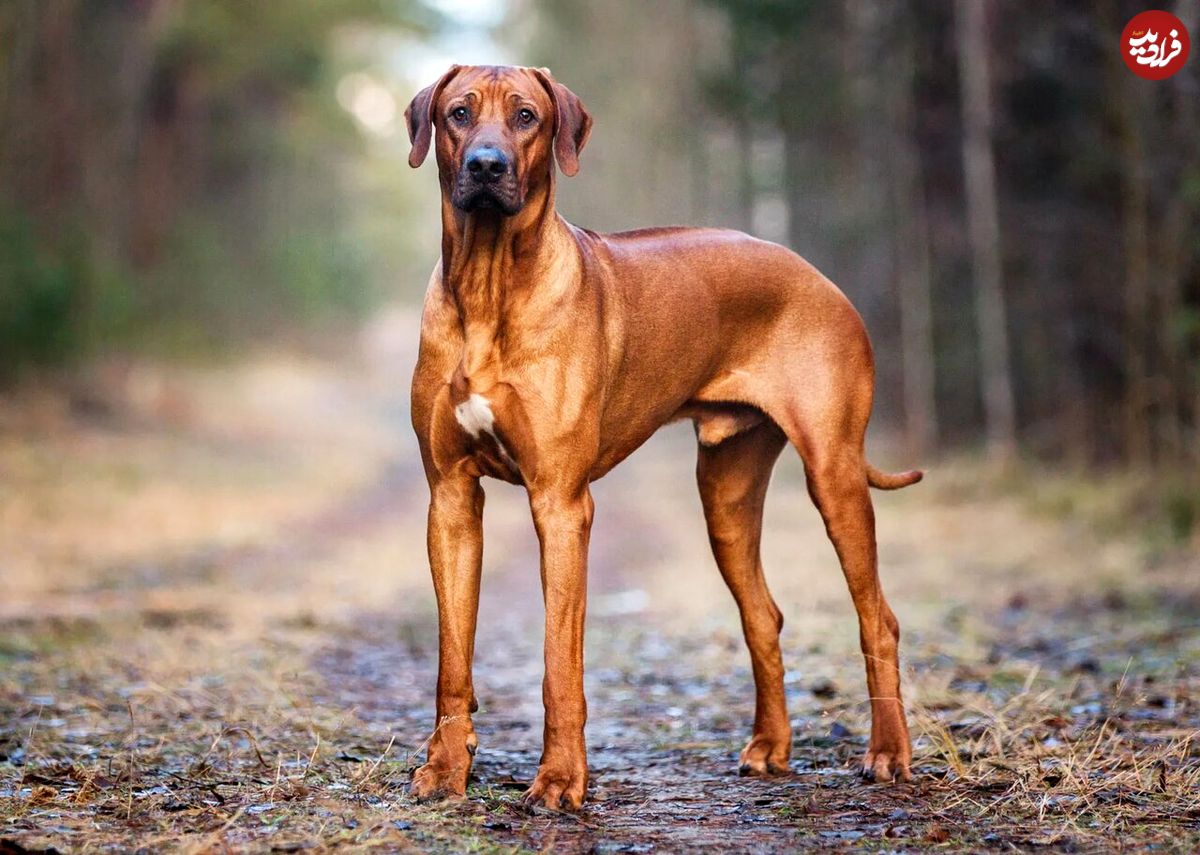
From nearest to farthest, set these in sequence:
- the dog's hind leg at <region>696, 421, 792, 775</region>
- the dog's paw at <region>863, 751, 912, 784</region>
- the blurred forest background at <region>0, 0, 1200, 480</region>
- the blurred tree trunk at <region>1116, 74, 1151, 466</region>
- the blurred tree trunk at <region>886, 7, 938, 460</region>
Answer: the dog's paw at <region>863, 751, 912, 784</region>
the dog's hind leg at <region>696, 421, 792, 775</region>
the blurred tree trunk at <region>1116, 74, 1151, 466</region>
the blurred forest background at <region>0, 0, 1200, 480</region>
the blurred tree trunk at <region>886, 7, 938, 460</region>

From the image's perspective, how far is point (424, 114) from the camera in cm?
425

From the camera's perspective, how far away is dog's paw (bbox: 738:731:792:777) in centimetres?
466

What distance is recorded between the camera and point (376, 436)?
26359mm

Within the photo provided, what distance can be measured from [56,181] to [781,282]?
45.4ft

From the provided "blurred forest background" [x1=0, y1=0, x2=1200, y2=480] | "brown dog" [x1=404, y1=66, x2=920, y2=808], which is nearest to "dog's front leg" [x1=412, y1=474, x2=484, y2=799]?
"brown dog" [x1=404, y1=66, x2=920, y2=808]

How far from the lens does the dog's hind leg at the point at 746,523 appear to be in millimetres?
4930

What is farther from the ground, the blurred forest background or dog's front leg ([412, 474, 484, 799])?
the blurred forest background

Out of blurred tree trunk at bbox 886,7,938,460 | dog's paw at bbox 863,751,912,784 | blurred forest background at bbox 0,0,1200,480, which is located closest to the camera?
dog's paw at bbox 863,751,912,784

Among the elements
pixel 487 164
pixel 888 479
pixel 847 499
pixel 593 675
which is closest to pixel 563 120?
pixel 487 164

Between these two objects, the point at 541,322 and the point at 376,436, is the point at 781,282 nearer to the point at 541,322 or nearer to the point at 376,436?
the point at 541,322

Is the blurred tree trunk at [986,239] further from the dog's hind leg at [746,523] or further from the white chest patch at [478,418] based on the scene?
the white chest patch at [478,418]

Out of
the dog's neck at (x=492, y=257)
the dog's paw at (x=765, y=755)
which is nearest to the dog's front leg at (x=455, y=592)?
the dog's neck at (x=492, y=257)

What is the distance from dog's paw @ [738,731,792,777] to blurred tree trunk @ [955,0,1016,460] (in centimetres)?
931

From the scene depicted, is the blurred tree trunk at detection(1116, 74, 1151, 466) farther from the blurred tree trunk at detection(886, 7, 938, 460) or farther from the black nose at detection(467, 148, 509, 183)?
the black nose at detection(467, 148, 509, 183)
